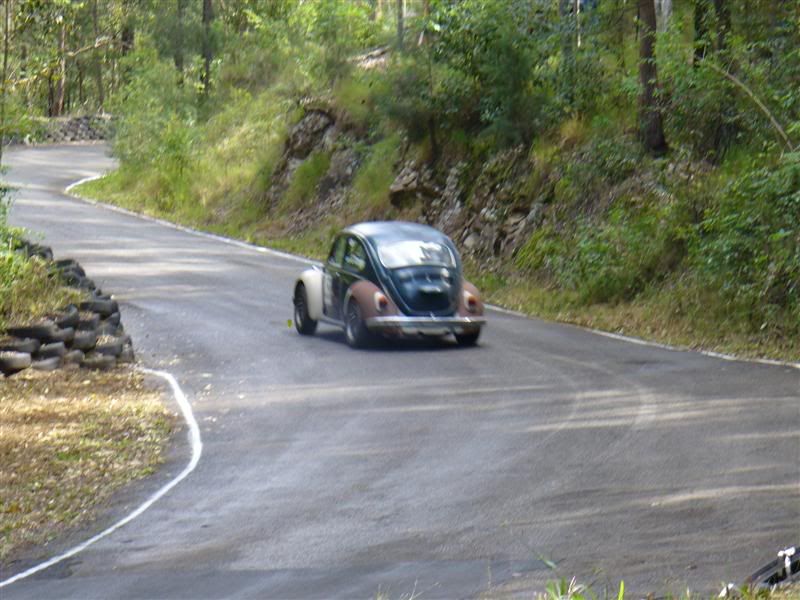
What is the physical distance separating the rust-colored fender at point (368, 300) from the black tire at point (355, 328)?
4.6 inches

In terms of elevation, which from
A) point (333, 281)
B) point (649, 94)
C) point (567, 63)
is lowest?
point (333, 281)

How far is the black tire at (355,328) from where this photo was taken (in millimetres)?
18859

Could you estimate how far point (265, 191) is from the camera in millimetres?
38250

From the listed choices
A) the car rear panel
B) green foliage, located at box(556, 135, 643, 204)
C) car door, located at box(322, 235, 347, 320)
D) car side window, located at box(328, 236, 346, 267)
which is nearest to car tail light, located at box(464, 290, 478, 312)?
the car rear panel

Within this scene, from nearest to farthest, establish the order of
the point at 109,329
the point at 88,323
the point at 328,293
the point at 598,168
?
the point at 88,323 < the point at 109,329 < the point at 328,293 < the point at 598,168

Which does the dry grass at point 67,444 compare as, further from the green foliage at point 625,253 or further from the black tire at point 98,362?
the green foliage at point 625,253

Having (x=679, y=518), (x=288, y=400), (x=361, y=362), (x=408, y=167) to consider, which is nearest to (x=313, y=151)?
(x=408, y=167)

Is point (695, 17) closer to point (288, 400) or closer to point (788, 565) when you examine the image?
point (288, 400)

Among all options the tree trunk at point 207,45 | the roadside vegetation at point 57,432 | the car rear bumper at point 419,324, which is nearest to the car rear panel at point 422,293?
the car rear bumper at point 419,324

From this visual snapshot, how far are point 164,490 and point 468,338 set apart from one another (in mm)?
8048

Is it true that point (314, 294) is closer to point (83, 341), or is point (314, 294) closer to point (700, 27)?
point (83, 341)

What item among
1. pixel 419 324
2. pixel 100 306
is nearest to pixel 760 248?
pixel 419 324

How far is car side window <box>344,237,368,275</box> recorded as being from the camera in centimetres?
1923

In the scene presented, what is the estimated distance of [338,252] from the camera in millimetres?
20125
